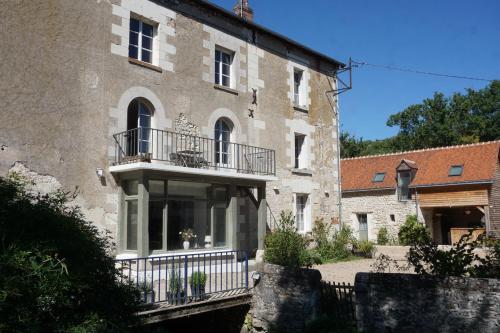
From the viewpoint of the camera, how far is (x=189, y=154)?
12336 millimetres

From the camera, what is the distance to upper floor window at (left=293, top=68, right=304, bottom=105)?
56.4 feet

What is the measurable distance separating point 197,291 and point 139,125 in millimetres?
5092

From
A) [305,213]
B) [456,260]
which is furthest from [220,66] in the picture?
[456,260]

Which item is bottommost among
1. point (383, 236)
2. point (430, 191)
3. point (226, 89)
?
point (383, 236)

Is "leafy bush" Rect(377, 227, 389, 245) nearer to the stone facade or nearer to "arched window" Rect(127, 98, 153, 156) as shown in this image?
the stone facade

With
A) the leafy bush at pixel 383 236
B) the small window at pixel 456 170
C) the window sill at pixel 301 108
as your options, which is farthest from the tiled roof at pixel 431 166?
the window sill at pixel 301 108

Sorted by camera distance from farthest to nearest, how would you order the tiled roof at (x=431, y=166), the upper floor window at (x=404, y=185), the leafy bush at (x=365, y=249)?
the upper floor window at (x=404, y=185) → the tiled roof at (x=431, y=166) → the leafy bush at (x=365, y=249)

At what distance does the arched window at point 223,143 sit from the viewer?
543 inches

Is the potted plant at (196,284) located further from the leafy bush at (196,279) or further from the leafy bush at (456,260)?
the leafy bush at (456,260)

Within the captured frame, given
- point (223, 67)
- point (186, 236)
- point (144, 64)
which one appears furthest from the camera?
point (223, 67)

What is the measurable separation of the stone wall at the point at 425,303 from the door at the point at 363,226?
18.6 meters

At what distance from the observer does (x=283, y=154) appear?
15.9 m

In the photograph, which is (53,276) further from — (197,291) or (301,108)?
(301,108)

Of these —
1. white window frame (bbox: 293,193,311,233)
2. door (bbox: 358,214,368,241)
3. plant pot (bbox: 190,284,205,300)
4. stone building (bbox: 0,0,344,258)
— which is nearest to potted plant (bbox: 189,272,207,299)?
plant pot (bbox: 190,284,205,300)
